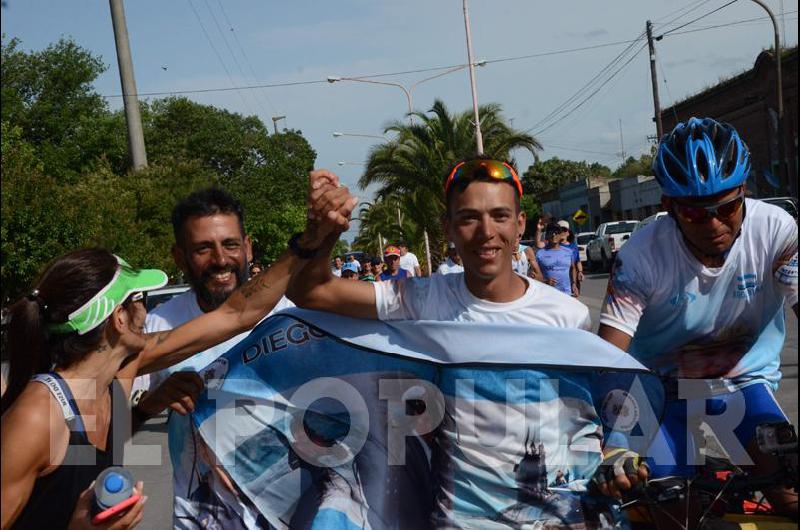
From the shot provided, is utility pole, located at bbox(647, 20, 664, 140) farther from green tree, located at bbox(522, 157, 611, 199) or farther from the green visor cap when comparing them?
green tree, located at bbox(522, 157, 611, 199)

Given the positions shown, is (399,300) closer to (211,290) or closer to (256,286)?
(256,286)

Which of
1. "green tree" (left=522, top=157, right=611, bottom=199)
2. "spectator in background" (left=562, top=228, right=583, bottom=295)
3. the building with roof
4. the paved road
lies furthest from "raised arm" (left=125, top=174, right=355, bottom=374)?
"green tree" (left=522, top=157, right=611, bottom=199)

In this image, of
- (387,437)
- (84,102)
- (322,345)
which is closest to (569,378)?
(387,437)

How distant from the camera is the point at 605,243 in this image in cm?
3659

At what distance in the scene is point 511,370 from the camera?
10.5 ft

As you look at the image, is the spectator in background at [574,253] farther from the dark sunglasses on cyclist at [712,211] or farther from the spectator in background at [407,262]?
the dark sunglasses on cyclist at [712,211]

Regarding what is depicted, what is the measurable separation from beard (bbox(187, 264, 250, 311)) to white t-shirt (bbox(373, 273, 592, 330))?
0.93 m

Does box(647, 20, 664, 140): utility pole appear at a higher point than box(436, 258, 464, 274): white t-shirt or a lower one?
higher

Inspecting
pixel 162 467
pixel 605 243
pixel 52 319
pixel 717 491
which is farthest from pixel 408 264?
pixel 605 243

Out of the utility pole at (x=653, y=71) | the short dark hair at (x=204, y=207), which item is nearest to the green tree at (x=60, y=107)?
the utility pole at (x=653, y=71)

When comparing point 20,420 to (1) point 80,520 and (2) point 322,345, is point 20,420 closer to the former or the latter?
(1) point 80,520

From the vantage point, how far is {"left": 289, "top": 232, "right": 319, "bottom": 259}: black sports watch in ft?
11.4

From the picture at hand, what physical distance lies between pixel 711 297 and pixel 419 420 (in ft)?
3.96

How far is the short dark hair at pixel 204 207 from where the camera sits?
4.43 m
